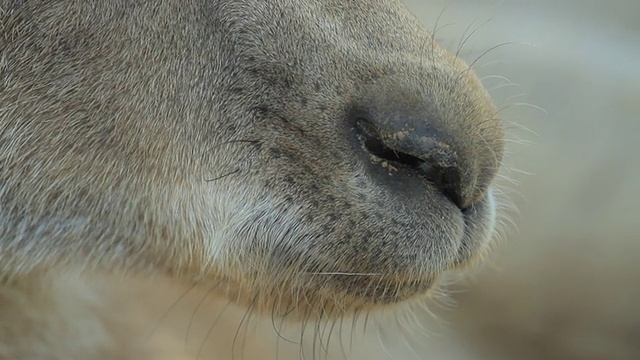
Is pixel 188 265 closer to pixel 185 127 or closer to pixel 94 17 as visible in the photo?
pixel 185 127

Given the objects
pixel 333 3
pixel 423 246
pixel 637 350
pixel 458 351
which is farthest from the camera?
pixel 458 351

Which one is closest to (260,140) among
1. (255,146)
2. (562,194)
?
(255,146)

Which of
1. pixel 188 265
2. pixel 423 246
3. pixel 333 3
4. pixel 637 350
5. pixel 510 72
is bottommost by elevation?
pixel 188 265

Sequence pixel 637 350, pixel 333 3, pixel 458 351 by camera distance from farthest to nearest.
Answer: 1. pixel 458 351
2. pixel 637 350
3. pixel 333 3

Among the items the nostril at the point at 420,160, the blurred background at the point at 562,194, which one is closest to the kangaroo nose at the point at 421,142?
the nostril at the point at 420,160

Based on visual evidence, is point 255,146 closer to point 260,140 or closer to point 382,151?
point 260,140

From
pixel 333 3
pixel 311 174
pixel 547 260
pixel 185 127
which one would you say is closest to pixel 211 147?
pixel 185 127

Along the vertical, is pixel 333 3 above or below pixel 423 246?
above

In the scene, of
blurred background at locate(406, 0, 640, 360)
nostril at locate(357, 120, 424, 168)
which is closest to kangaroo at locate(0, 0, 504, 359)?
nostril at locate(357, 120, 424, 168)
